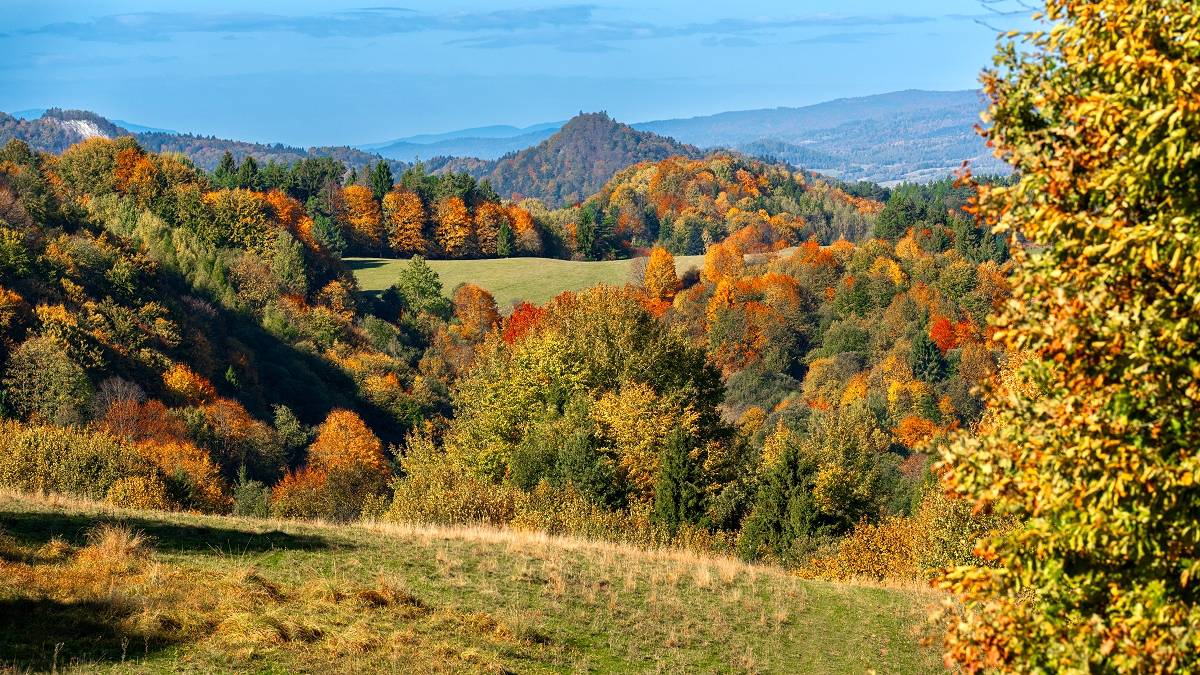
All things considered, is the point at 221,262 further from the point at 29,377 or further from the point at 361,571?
the point at 361,571

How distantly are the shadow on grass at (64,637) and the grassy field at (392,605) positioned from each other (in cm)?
3

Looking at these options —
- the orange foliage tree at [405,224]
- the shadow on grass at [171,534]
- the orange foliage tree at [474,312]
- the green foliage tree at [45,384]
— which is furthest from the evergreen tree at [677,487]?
the orange foliage tree at [405,224]

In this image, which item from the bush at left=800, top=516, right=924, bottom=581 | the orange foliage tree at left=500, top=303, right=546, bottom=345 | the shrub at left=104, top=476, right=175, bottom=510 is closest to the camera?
the bush at left=800, top=516, right=924, bottom=581

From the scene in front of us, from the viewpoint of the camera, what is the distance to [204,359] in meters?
100

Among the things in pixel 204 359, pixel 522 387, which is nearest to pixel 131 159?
pixel 204 359

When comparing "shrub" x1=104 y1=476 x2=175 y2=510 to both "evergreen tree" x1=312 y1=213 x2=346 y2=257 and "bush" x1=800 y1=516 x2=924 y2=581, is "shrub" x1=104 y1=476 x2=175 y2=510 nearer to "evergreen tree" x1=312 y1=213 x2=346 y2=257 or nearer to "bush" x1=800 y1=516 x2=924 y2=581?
"bush" x1=800 y1=516 x2=924 y2=581

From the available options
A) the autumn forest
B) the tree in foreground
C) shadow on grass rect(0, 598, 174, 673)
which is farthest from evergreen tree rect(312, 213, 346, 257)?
the tree in foreground

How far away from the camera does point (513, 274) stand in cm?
16488

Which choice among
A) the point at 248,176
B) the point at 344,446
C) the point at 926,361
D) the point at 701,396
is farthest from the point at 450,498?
the point at 248,176

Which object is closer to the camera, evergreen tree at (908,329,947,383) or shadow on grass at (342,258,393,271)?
evergreen tree at (908,329,947,383)

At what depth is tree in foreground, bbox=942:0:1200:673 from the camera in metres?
7.54

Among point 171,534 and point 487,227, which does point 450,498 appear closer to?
point 171,534

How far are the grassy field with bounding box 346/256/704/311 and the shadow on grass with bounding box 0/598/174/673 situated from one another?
5339 inches

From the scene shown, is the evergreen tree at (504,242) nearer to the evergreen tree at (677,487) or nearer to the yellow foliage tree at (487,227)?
the yellow foliage tree at (487,227)
